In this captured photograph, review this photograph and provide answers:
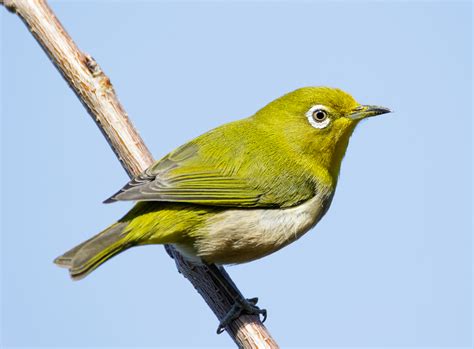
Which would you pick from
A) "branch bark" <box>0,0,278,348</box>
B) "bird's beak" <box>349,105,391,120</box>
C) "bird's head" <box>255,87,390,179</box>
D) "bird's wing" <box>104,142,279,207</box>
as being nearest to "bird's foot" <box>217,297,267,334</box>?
"branch bark" <box>0,0,278,348</box>

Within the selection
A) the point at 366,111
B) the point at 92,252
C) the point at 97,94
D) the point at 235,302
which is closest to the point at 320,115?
the point at 366,111

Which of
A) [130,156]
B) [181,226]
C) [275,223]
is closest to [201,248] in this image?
[181,226]

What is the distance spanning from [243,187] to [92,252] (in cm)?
139

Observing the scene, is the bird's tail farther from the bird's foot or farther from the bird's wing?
the bird's foot

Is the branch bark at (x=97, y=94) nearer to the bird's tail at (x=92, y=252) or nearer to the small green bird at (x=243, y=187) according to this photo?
the small green bird at (x=243, y=187)

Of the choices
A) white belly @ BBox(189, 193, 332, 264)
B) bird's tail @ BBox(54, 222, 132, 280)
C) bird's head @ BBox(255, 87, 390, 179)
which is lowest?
bird's tail @ BBox(54, 222, 132, 280)

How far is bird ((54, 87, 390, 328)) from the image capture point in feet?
18.0

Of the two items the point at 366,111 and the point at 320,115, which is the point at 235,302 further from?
the point at 366,111

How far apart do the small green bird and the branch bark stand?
0.33 meters

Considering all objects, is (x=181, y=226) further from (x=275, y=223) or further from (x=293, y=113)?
(x=293, y=113)

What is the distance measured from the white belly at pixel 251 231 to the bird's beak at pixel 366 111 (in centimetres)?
83

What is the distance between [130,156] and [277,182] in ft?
4.57

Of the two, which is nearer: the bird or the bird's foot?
the bird

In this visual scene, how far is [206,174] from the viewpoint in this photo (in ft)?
19.3
